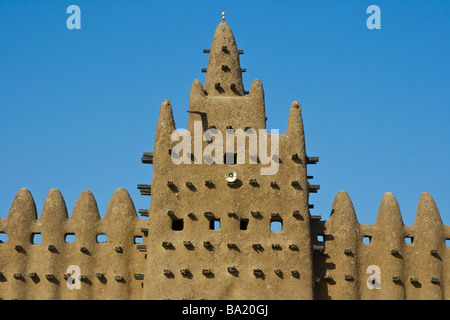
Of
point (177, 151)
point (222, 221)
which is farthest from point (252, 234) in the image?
point (177, 151)

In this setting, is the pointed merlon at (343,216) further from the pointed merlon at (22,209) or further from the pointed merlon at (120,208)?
the pointed merlon at (22,209)

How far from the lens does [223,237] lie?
40.8 meters

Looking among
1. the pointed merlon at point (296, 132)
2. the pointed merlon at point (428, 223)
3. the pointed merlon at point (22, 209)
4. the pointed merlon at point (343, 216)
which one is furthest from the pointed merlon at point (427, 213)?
the pointed merlon at point (22, 209)

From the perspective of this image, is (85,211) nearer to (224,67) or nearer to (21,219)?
(21,219)

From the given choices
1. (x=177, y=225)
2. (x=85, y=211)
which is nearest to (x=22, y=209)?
(x=85, y=211)

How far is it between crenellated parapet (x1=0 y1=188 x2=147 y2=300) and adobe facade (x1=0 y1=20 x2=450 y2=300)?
35 millimetres

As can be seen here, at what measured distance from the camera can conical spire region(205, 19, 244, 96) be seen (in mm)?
43969

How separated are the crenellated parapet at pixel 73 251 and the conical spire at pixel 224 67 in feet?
16.6

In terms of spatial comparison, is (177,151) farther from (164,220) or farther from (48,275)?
(48,275)

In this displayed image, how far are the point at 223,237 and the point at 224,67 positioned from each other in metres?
6.77

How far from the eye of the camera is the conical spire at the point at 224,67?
44.0 meters

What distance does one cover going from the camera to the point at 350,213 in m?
42.5

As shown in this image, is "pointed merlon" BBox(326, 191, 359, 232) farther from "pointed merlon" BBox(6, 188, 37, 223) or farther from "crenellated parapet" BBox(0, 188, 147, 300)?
"pointed merlon" BBox(6, 188, 37, 223)
